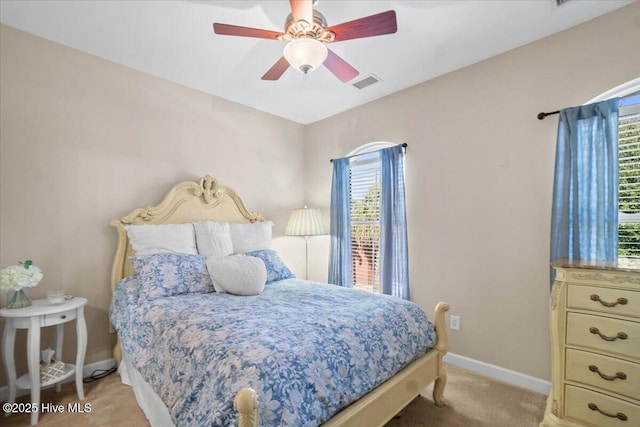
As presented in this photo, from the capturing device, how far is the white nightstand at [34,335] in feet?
5.95

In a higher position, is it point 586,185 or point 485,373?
Result: point 586,185

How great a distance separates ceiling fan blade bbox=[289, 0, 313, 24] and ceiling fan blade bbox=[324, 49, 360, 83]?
32 centimetres

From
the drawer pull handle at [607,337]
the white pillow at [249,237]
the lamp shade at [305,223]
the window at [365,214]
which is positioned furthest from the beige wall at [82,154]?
the drawer pull handle at [607,337]

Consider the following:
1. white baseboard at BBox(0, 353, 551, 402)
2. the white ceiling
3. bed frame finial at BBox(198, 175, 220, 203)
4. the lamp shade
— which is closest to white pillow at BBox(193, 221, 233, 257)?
bed frame finial at BBox(198, 175, 220, 203)

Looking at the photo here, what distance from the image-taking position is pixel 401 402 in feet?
5.43

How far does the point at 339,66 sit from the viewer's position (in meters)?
1.96

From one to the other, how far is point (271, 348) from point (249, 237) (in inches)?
75.1

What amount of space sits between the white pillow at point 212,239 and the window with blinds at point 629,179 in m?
2.97

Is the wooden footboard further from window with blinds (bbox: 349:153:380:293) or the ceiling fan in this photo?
the ceiling fan

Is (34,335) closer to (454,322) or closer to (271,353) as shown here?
(271,353)

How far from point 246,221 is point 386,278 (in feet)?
5.46

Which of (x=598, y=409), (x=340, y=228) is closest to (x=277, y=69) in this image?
(x=340, y=228)

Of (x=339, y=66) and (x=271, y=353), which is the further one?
(x=339, y=66)

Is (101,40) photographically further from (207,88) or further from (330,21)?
(330,21)
